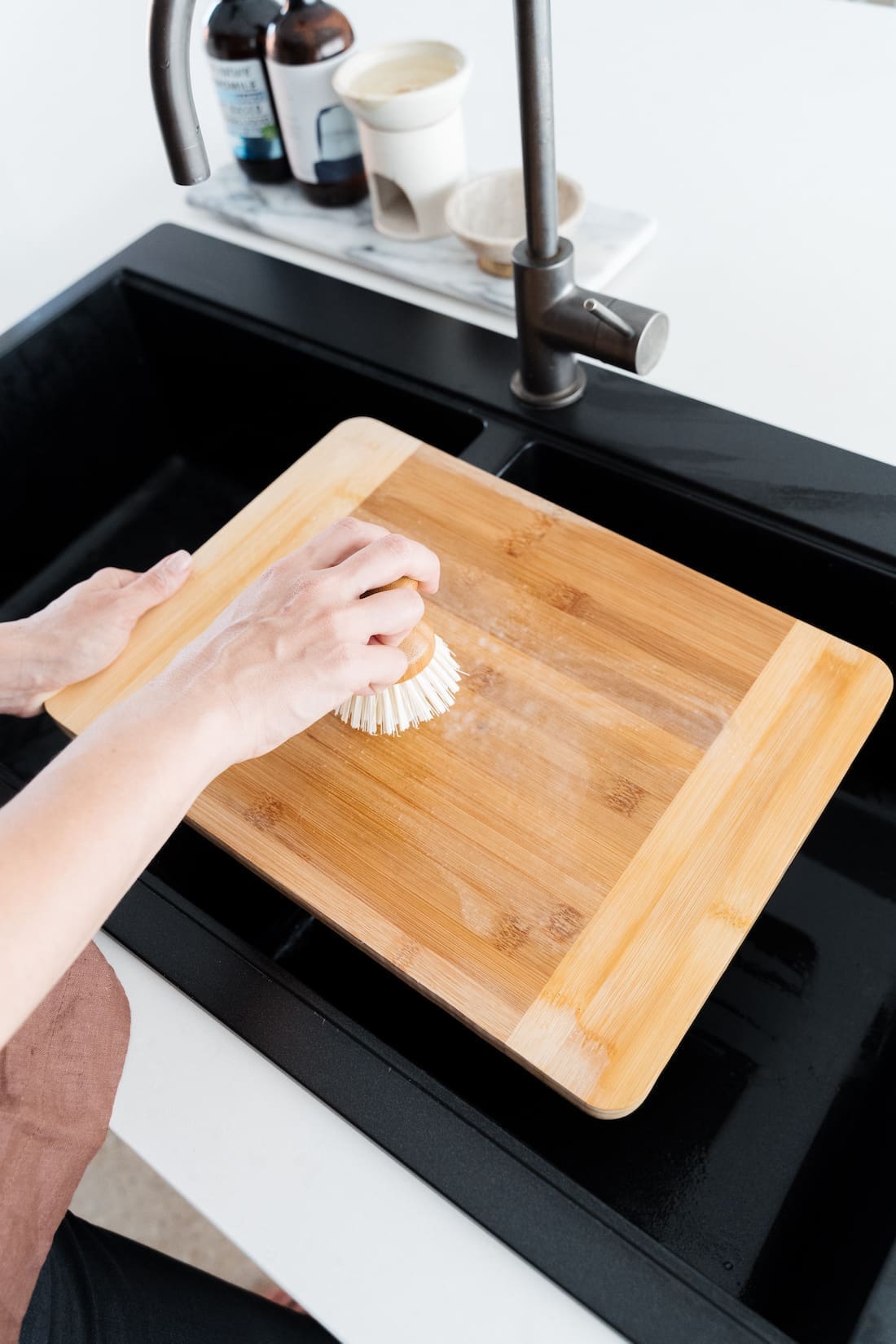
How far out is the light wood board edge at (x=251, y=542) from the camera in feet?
2.72

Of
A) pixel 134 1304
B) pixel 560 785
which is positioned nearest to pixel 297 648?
pixel 560 785

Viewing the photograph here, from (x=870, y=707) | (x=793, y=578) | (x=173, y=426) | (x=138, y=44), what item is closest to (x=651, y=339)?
(x=793, y=578)

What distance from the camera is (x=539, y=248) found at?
0.90 meters

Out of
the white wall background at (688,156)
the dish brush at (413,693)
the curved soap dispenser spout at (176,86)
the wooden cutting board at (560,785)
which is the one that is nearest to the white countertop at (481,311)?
the white wall background at (688,156)

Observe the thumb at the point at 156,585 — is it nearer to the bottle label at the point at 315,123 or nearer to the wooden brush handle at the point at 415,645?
the wooden brush handle at the point at 415,645

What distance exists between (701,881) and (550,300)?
1.66 feet

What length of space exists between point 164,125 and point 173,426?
641 mm

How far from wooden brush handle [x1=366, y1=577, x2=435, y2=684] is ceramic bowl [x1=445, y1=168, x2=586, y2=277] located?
0.50 meters

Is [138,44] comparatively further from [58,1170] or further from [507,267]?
[58,1170]

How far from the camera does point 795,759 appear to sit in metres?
0.73

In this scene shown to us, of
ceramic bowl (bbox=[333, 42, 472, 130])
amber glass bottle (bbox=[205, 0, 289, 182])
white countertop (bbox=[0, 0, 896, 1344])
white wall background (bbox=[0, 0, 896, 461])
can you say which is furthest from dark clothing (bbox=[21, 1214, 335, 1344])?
amber glass bottle (bbox=[205, 0, 289, 182])

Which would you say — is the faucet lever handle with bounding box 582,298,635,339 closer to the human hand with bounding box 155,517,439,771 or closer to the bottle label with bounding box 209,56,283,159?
the human hand with bounding box 155,517,439,771

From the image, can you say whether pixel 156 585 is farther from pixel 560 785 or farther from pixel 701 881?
pixel 701 881

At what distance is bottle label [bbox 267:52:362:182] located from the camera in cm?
112
